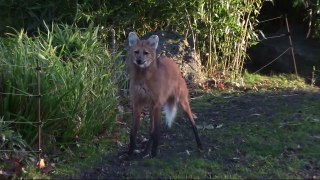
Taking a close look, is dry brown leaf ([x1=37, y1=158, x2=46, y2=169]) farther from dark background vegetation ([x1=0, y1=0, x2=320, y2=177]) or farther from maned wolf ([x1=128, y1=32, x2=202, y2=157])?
maned wolf ([x1=128, y1=32, x2=202, y2=157])

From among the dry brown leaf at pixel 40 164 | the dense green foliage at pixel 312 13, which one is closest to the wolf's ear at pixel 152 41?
the dry brown leaf at pixel 40 164

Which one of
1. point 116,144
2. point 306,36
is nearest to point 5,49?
point 116,144

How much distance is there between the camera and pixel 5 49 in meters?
5.83

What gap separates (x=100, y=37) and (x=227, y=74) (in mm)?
1805

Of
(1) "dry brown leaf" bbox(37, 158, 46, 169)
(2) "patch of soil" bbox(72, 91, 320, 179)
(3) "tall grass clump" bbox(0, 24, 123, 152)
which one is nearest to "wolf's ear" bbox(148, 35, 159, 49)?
(3) "tall grass clump" bbox(0, 24, 123, 152)

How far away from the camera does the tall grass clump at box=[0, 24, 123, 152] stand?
5.38m

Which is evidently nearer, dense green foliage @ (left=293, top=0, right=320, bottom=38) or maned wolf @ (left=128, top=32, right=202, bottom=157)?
maned wolf @ (left=128, top=32, right=202, bottom=157)

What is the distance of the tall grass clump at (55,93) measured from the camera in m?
5.38

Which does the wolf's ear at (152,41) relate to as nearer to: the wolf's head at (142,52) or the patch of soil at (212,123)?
the wolf's head at (142,52)

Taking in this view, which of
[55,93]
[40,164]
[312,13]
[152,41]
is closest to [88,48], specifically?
[55,93]

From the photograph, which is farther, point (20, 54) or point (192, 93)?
point (192, 93)

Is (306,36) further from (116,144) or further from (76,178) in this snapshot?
(76,178)

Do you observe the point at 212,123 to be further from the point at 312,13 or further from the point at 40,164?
the point at 312,13

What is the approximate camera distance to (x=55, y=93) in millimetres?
5465
